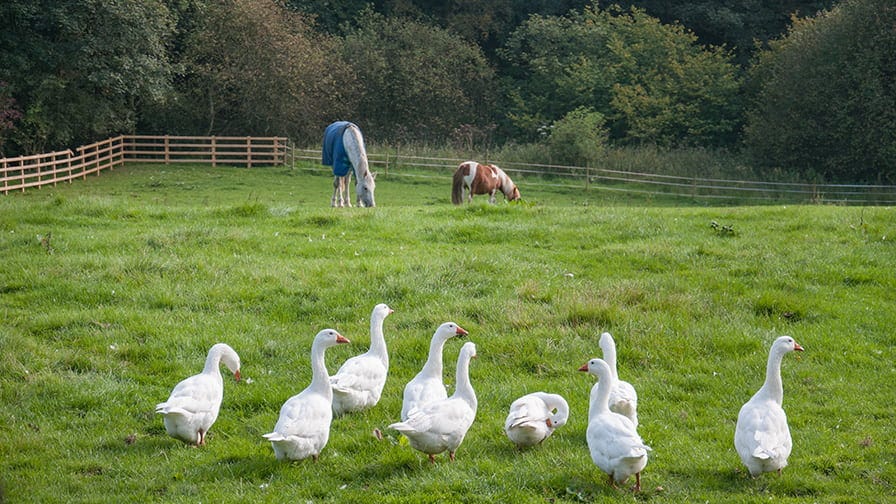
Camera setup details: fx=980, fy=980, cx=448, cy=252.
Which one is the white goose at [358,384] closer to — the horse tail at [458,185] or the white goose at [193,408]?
the white goose at [193,408]

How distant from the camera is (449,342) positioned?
37.5 feet

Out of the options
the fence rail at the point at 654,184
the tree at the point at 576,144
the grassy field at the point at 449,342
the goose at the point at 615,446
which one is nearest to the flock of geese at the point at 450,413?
the goose at the point at 615,446

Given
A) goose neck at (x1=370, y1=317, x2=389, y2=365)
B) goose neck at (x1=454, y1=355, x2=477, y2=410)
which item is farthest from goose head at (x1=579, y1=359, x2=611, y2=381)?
goose neck at (x1=370, y1=317, x2=389, y2=365)

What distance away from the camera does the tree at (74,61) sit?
35.2 m

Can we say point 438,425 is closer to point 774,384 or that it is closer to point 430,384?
point 430,384

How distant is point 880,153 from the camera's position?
1497 inches

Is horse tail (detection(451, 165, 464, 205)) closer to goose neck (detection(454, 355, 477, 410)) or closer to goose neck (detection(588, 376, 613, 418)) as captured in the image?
goose neck (detection(454, 355, 477, 410))

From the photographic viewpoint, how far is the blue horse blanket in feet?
83.7

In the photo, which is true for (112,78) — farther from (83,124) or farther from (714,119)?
(714,119)

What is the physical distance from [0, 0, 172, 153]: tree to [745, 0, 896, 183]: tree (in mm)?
25349

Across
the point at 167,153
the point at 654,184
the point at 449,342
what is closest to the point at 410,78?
the point at 167,153

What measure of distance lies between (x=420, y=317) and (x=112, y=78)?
28006 mm

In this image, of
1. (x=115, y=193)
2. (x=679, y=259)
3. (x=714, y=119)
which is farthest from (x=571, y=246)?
(x=714, y=119)

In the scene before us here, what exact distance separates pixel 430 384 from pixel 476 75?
47.8m
